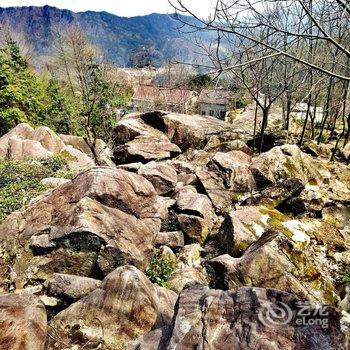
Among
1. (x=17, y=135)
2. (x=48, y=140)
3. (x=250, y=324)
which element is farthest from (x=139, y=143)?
(x=250, y=324)

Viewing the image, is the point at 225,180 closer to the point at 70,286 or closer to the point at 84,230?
the point at 84,230

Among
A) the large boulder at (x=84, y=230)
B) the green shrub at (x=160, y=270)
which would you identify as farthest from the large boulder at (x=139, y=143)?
the green shrub at (x=160, y=270)

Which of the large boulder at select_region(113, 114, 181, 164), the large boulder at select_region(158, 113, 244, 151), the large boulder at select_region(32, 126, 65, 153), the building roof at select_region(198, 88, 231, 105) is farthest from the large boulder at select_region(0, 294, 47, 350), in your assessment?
A: the large boulder at select_region(32, 126, 65, 153)

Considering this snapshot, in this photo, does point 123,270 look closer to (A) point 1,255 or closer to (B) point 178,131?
(A) point 1,255

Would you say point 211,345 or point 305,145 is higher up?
point 211,345

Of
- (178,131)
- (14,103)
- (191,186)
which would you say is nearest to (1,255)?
(191,186)

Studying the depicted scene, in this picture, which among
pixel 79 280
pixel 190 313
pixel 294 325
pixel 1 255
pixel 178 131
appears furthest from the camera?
pixel 178 131

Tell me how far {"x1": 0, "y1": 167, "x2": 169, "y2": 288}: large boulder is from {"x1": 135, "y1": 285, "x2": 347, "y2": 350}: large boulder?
3.29 metres

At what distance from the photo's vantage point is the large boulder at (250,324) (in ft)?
11.0

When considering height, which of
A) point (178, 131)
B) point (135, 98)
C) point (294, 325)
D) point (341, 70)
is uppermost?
point (341, 70)

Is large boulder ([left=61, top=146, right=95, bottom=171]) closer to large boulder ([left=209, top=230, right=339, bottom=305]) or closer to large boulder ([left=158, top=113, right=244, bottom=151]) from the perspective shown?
large boulder ([left=158, top=113, right=244, bottom=151])

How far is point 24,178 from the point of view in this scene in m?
12.9

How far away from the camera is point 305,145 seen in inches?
691

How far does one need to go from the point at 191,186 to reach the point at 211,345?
7.73m
